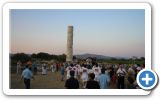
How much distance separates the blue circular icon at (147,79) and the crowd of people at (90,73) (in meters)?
0.08

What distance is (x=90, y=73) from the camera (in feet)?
43.4

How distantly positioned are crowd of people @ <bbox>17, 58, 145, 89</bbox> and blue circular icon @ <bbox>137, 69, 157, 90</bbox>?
0.27 ft

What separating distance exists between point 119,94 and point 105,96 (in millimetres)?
183

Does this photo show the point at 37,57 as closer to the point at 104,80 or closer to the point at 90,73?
the point at 90,73

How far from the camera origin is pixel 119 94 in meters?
13.0

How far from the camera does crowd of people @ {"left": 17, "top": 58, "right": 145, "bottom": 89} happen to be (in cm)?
1310

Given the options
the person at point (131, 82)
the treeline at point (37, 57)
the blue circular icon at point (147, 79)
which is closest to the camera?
the blue circular icon at point (147, 79)

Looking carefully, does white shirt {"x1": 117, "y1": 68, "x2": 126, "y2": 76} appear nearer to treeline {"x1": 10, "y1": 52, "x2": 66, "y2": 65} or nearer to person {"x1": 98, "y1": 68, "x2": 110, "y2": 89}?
person {"x1": 98, "y1": 68, "x2": 110, "y2": 89}

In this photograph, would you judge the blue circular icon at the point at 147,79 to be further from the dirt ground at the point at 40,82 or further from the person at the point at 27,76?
the person at the point at 27,76

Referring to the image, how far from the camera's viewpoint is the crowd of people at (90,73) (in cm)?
1310

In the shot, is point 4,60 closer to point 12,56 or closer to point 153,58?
point 12,56

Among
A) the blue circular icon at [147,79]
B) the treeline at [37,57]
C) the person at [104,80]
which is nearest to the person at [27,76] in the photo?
the treeline at [37,57]

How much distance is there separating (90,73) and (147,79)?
0.78 metres

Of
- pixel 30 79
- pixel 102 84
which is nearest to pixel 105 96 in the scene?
pixel 102 84
